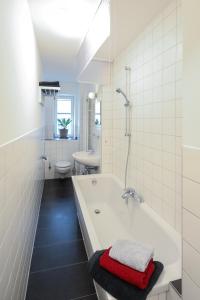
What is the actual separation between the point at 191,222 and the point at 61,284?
1.46 meters

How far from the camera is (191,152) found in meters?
0.81

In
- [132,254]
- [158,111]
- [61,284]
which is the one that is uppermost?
[158,111]

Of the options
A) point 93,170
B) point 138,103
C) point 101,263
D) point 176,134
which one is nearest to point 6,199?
point 101,263

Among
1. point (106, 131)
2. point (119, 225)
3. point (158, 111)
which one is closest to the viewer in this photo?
point (158, 111)

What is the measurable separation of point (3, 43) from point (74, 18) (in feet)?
4.82

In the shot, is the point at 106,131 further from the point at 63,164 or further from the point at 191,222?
the point at 191,222

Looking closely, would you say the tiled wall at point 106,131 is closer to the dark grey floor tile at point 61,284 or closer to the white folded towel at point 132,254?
the dark grey floor tile at point 61,284

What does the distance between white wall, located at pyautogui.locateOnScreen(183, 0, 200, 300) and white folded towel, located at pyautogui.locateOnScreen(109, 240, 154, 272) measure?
0.82 feet

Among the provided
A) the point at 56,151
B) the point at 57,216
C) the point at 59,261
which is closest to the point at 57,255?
the point at 59,261

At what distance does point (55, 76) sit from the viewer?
15.6ft

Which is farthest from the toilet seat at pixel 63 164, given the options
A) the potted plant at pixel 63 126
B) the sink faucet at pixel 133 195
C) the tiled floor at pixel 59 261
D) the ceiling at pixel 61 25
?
the sink faucet at pixel 133 195

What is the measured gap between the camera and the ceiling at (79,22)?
1.72 m

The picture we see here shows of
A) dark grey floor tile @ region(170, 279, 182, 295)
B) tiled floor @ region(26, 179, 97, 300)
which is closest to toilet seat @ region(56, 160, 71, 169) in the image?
tiled floor @ region(26, 179, 97, 300)

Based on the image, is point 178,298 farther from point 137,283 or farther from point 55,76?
point 55,76
